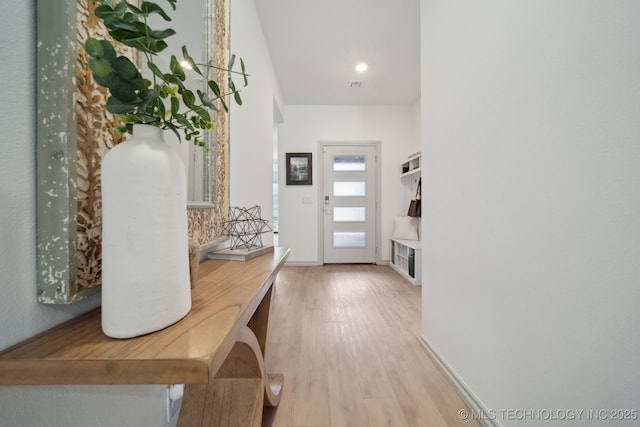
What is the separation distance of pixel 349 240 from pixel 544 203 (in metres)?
3.29

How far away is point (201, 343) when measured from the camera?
36cm

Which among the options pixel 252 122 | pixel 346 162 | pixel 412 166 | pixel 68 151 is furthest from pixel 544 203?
pixel 346 162

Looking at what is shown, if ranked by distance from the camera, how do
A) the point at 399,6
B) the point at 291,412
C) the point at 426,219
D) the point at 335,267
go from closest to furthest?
the point at 291,412 → the point at 426,219 → the point at 399,6 → the point at 335,267

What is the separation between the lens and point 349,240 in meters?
4.03

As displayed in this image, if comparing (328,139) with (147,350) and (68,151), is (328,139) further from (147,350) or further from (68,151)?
(147,350)

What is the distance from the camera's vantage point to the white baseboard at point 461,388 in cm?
102

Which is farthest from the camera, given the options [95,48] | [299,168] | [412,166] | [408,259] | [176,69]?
[299,168]

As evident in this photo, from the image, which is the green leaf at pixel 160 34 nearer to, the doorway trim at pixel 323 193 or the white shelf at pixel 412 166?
the white shelf at pixel 412 166

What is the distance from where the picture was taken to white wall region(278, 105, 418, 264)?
3.94 meters

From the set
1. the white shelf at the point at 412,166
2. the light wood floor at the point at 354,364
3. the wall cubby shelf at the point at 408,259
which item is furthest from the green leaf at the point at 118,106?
the white shelf at the point at 412,166

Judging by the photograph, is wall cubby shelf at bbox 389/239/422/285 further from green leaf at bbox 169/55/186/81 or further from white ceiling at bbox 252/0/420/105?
green leaf at bbox 169/55/186/81

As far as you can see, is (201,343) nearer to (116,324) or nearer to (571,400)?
(116,324)

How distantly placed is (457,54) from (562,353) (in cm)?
134

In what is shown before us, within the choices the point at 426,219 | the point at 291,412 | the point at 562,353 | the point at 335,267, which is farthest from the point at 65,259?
the point at 335,267
